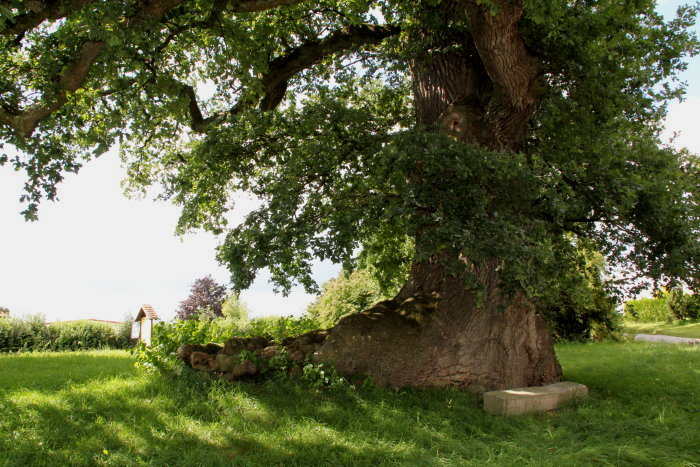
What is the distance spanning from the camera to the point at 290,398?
277 inches

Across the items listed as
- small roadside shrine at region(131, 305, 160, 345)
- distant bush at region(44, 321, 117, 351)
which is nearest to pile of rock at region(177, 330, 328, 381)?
small roadside shrine at region(131, 305, 160, 345)

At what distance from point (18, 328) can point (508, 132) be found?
16985mm

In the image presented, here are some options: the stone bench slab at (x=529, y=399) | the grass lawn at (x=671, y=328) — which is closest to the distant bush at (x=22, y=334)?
the stone bench slab at (x=529, y=399)

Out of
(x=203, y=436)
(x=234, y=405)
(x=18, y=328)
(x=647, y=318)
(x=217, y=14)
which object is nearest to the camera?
(x=203, y=436)

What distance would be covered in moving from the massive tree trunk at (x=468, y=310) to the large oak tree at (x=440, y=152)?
0.10 feet

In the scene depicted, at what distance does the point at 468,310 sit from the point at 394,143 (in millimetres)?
3088

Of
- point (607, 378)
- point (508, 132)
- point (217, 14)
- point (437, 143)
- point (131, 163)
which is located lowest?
point (607, 378)

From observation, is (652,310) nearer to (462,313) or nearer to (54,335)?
(462,313)

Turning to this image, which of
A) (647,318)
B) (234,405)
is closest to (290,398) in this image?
(234,405)

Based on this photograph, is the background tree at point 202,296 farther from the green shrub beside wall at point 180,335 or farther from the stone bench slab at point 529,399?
the stone bench slab at point 529,399

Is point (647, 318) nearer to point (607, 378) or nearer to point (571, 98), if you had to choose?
point (607, 378)

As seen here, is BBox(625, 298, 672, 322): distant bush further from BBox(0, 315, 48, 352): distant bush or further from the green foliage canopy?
BBox(0, 315, 48, 352): distant bush

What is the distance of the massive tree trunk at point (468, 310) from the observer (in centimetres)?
774

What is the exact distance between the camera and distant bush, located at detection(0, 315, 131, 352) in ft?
55.3
